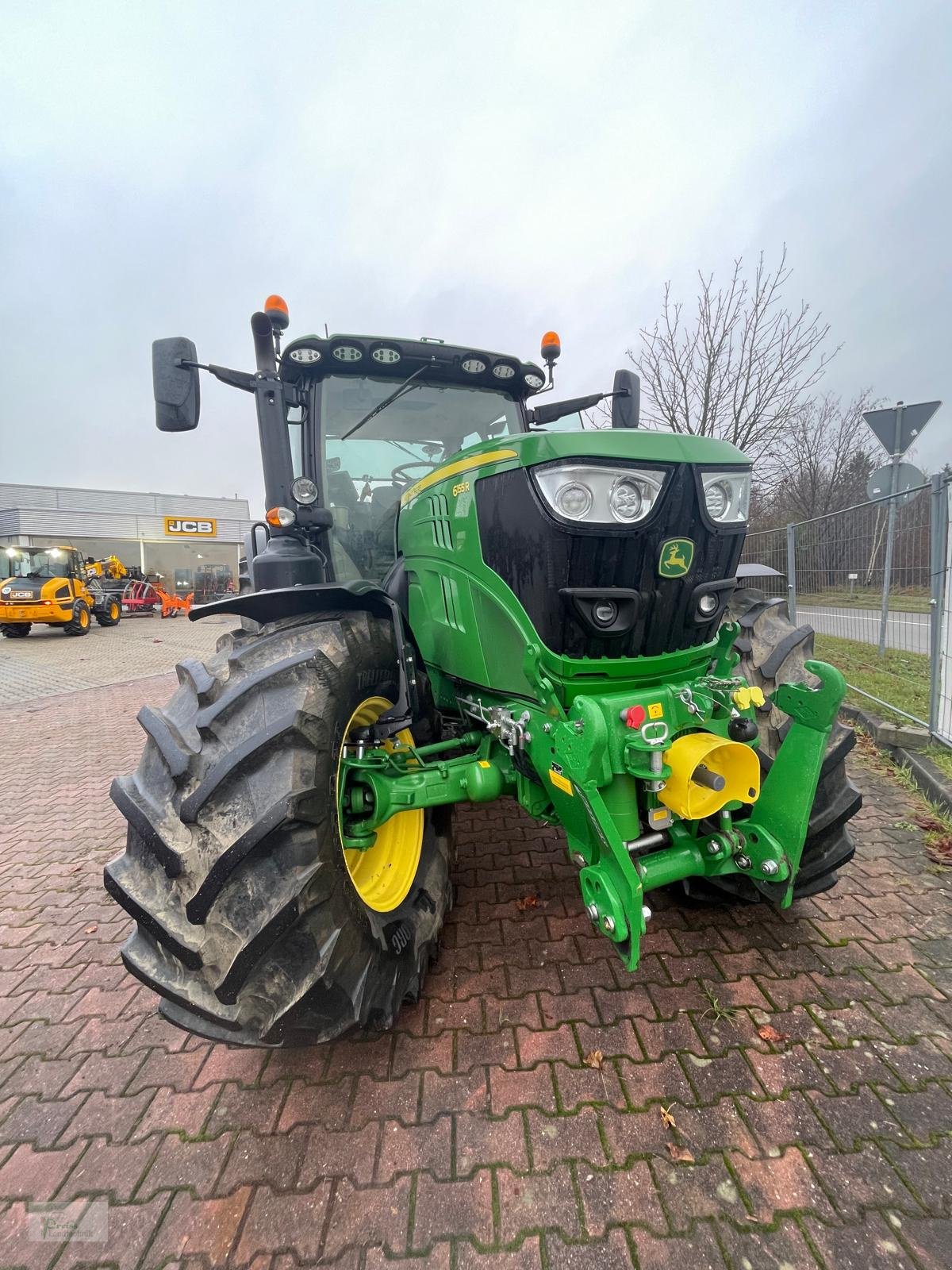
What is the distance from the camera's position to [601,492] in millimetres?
1557

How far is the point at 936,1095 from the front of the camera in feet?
5.42

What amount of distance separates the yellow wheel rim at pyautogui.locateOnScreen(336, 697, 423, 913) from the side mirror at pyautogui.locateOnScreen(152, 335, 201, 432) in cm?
155

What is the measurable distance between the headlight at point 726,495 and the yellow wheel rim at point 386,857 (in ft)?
3.98

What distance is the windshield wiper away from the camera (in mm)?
2664

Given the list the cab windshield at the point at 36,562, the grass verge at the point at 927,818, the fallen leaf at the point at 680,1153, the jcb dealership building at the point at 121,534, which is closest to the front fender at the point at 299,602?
the fallen leaf at the point at 680,1153

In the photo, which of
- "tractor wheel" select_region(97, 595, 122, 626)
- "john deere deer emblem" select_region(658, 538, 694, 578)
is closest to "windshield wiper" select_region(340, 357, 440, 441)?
"john deere deer emblem" select_region(658, 538, 694, 578)

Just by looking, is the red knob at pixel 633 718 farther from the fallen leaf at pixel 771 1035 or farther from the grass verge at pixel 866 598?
the grass verge at pixel 866 598

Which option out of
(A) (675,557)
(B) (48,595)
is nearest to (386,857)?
(A) (675,557)

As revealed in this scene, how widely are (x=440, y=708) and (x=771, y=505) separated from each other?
1086cm

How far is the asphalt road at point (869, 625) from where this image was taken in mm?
4848

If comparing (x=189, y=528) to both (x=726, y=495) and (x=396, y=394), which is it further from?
(x=726, y=495)

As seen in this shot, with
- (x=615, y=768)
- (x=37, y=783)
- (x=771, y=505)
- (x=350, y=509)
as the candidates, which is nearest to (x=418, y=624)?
(x=350, y=509)

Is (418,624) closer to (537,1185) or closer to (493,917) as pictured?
(493,917)

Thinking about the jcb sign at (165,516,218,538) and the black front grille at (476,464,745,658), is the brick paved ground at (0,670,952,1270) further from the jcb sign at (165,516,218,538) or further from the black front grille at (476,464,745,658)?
the jcb sign at (165,516,218,538)
